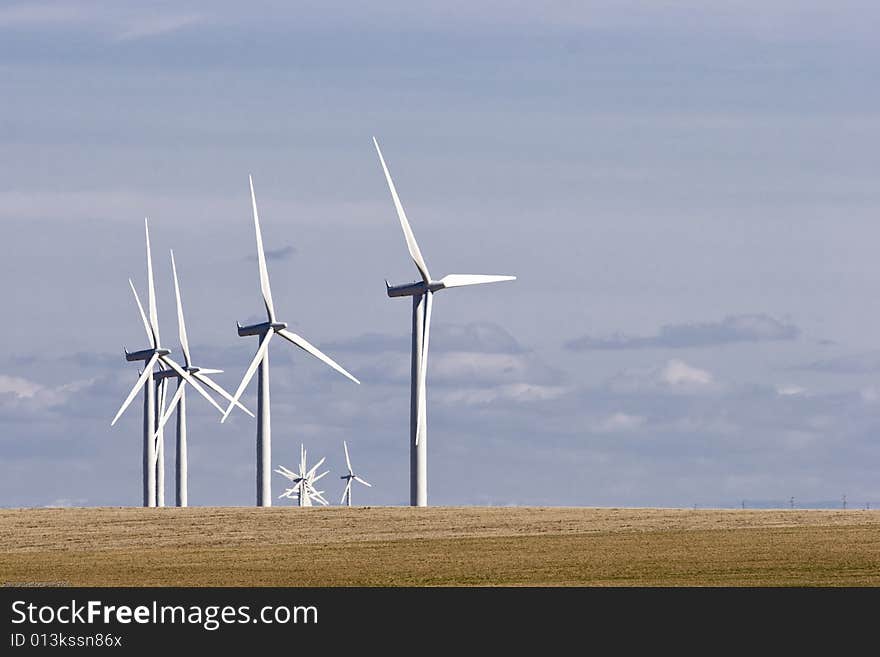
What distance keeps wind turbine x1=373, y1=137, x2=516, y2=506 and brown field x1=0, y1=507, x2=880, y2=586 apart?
7.90ft

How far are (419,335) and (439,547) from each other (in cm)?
2622

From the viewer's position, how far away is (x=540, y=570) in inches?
2445

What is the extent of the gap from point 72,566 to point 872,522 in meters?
36.6

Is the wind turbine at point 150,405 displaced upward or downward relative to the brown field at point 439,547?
upward

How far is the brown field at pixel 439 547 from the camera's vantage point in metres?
59.1

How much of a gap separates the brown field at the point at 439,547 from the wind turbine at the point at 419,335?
2.41 metres

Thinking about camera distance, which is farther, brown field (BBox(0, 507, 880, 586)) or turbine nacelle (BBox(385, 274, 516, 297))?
turbine nacelle (BBox(385, 274, 516, 297))

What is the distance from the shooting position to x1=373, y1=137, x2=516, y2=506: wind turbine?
3836 inches

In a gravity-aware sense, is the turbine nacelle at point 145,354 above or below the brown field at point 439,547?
above

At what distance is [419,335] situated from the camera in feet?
323

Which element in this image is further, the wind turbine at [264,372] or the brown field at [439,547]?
the wind turbine at [264,372]
